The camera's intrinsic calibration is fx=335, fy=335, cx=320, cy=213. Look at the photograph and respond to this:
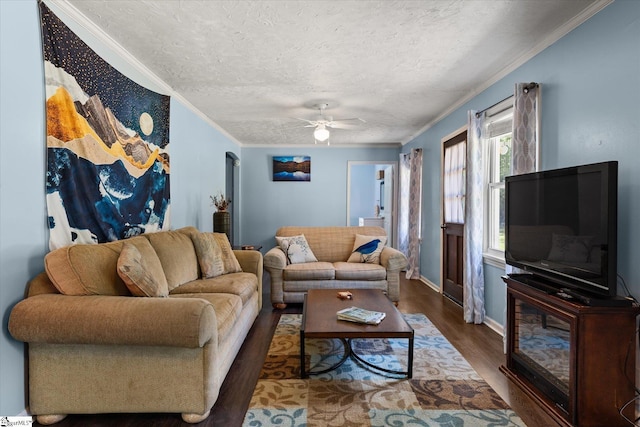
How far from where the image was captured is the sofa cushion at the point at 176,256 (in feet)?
9.05

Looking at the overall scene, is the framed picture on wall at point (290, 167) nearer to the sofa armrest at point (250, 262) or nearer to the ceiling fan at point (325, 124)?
the ceiling fan at point (325, 124)

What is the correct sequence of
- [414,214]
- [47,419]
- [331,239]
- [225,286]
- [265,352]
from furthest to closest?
[414,214] < [331,239] < [225,286] < [265,352] < [47,419]

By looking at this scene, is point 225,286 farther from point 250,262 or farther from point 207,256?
point 250,262

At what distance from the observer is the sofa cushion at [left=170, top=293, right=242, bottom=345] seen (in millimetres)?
2151

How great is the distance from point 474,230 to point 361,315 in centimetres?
176

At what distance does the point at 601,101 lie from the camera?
2.06 m

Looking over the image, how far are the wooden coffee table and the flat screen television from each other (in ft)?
3.20

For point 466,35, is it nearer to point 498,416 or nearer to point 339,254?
point 498,416

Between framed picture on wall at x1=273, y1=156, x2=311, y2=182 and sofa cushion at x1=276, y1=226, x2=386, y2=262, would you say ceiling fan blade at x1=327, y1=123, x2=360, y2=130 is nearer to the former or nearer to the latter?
framed picture on wall at x1=273, y1=156, x2=311, y2=182

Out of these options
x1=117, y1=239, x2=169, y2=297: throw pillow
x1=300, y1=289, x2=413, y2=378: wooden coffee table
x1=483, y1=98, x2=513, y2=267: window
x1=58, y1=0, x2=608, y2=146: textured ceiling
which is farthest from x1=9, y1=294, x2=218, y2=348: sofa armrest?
x1=483, y1=98, x2=513, y2=267: window

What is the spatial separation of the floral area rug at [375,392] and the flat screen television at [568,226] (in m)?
0.87

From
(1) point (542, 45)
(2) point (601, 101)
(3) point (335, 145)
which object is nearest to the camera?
(2) point (601, 101)

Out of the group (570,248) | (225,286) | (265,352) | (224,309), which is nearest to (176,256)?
(225,286)

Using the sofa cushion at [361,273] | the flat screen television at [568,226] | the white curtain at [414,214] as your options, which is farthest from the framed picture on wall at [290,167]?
the flat screen television at [568,226]
